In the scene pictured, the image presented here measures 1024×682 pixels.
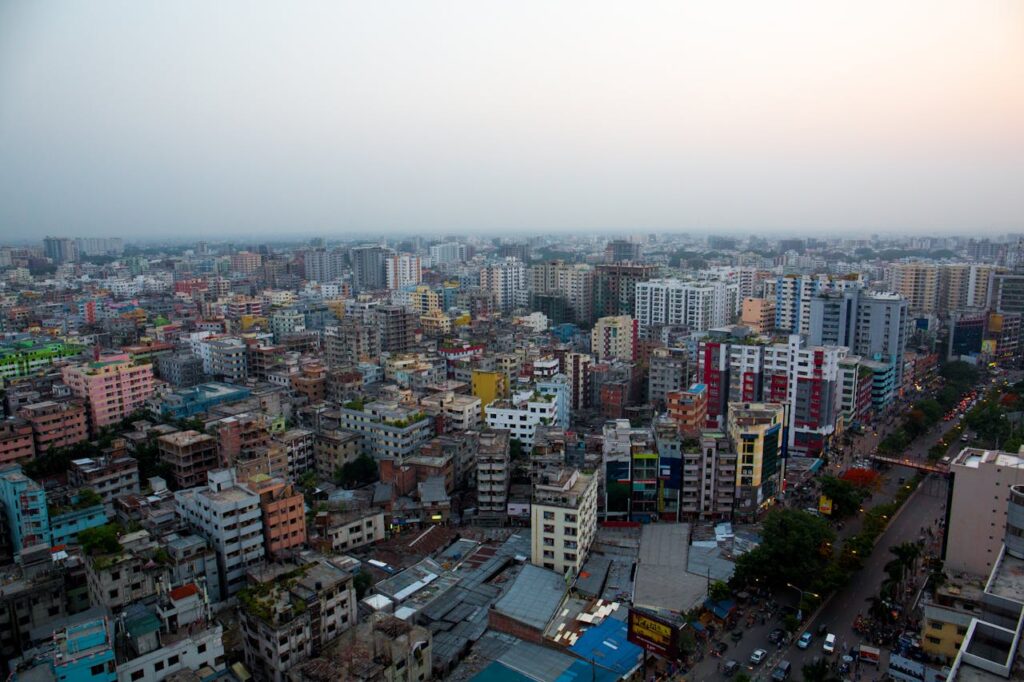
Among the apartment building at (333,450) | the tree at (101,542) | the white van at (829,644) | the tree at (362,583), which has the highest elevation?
→ the tree at (101,542)

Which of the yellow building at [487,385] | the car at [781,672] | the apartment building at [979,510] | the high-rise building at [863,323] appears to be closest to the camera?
the car at [781,672]

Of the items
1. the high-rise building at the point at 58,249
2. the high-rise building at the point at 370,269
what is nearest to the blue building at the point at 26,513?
the high-rise building at the point at 370,269

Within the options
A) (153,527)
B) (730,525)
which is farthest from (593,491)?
(153,527)

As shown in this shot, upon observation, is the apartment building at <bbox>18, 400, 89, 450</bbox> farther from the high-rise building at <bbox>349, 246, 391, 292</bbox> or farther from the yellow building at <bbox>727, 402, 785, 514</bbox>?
the high-rise building at <bbox>349, 246, 391, 292</bbox>

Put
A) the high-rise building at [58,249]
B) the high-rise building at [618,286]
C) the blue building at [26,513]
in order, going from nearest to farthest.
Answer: the blue building at [26,513], the high-rise building at [618,286], the high-rise building at [58,249]

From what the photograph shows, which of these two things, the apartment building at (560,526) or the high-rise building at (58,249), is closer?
the apartment building at (560,526)

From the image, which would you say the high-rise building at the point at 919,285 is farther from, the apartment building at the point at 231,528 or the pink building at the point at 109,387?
the apartment building at the point at 231,528

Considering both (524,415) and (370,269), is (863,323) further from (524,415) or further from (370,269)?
(370,269)
